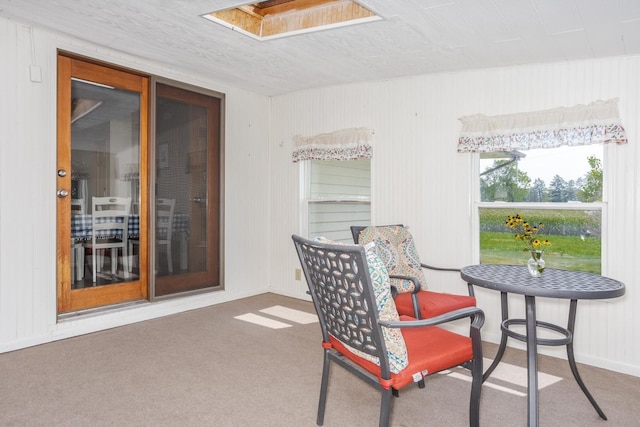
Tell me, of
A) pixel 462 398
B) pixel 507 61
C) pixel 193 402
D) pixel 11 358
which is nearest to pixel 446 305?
pixel 462 398

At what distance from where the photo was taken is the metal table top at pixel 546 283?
6.18ft

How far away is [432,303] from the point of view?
2.65 metres

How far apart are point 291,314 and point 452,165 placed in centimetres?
213

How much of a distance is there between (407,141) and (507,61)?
1077 mm

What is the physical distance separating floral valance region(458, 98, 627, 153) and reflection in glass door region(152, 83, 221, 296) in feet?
8.50

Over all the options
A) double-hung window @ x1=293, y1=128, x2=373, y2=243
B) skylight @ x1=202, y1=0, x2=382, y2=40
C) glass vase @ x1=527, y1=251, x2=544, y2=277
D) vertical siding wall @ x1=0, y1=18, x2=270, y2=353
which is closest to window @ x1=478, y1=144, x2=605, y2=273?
glass vase @ x1=527, y1=251, x2=544, y2=277

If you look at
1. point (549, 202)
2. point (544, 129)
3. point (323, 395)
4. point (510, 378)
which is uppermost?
point (544, 129)

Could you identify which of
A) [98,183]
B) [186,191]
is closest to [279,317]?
[186,191]

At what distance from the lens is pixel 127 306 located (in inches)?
143

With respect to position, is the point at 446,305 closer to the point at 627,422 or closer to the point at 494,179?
the point at 627,422

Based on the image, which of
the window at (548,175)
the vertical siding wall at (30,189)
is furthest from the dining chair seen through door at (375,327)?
the vertical siding wall at (30,189)

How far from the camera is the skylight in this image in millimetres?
2775

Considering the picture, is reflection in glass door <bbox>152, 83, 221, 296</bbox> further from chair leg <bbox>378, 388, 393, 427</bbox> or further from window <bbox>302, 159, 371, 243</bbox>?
chair leg <bbox>378, 388, 393, 427</bbox>

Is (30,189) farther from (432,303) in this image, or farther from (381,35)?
(432,303)
